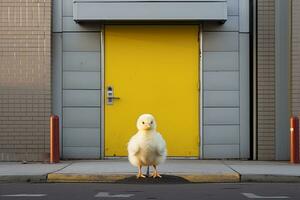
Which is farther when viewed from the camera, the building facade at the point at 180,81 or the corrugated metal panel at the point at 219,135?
the corrugated metal panel at the point at 219,135

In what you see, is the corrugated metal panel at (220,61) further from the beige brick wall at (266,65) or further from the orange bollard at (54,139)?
the orange bollard at (54,139)

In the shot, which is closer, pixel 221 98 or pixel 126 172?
pixel 126 172

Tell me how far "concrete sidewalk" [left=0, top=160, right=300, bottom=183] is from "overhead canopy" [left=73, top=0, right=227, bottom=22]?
3.02m

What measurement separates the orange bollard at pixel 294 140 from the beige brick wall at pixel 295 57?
750 mm

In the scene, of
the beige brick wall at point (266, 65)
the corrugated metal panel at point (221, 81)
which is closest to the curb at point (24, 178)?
the corrugated metal panel at point (221, 81)

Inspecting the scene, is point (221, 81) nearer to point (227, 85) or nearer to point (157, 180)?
point (227, 85)

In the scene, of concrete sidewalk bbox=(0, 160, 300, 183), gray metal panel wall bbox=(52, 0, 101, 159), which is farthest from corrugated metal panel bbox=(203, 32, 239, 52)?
concrete sidewalk bbox=(0, 160, 300, 183)

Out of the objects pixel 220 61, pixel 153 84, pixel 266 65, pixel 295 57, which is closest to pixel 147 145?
pixel 153 84

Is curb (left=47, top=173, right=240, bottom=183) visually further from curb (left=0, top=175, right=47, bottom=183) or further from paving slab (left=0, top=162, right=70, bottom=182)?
paving slab (left=0, top=162, right=70, bottom=182)

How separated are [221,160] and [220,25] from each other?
2.92m

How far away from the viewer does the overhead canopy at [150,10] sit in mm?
12938

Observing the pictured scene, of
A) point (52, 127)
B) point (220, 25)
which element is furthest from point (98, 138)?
point (220, 25)

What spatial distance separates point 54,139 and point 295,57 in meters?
5.30

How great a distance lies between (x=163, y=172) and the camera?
1126cm
